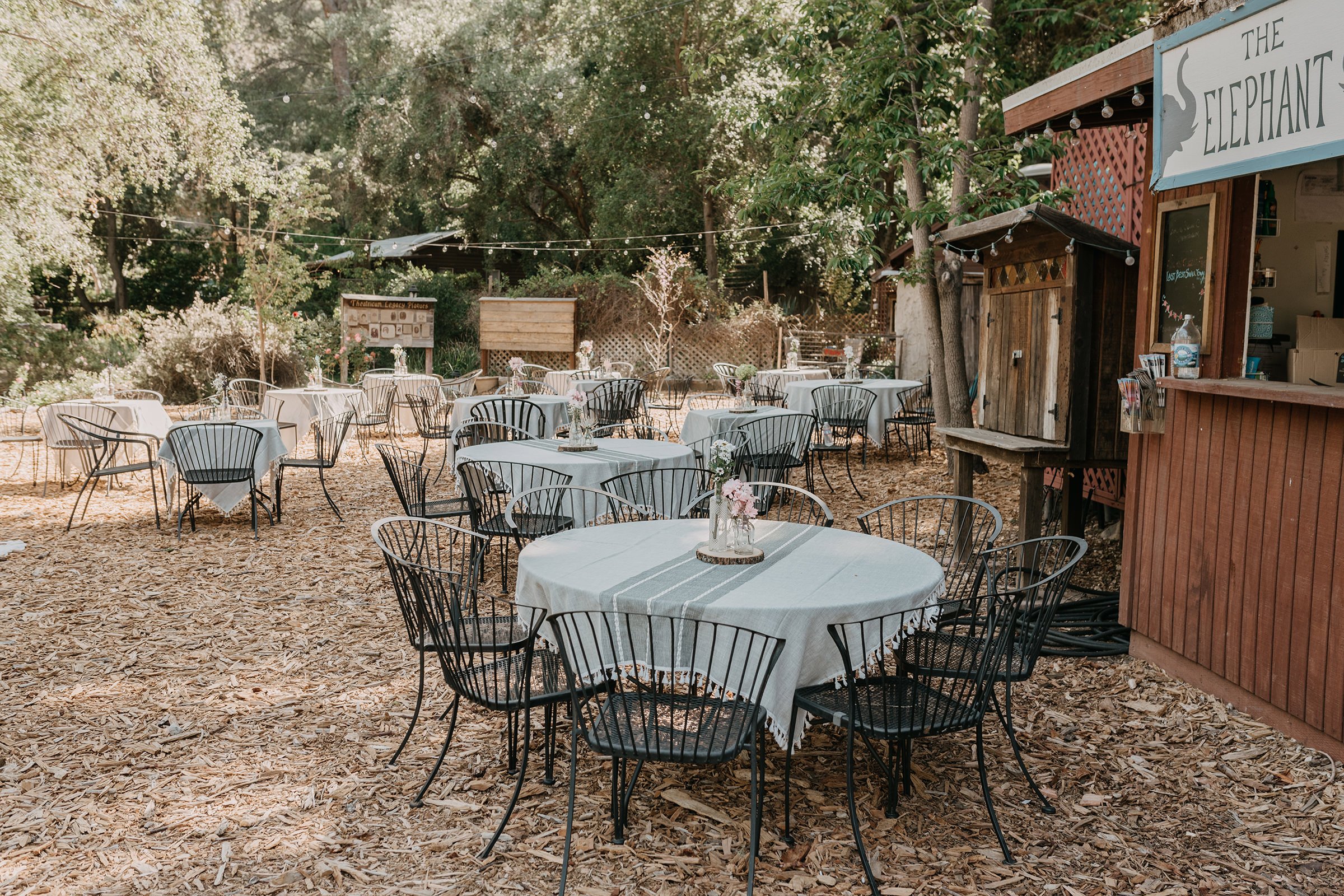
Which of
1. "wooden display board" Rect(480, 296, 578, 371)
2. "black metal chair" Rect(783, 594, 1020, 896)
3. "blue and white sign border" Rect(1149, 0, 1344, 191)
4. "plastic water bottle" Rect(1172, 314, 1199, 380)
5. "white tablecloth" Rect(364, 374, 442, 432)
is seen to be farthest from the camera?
"wooden display board" Rect(480, 296, 578, 371)

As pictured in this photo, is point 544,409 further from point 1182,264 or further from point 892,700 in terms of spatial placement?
point 892,700

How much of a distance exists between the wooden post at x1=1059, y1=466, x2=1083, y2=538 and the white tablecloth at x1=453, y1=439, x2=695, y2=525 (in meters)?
2.43

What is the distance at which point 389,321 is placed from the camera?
→ 15984 millimetres

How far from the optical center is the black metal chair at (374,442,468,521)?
18.1ft

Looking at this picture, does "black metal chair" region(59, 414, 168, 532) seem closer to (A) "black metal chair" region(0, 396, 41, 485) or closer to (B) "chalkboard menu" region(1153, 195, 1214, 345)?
(A) "black metal chair" region(0, 396, 41, 485)

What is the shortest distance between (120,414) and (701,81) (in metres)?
12.9

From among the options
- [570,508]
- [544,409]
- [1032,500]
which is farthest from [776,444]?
[1032,500]

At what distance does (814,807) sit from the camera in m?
3.06

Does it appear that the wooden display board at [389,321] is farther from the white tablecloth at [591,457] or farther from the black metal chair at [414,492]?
the white tablecloth at [591,457]

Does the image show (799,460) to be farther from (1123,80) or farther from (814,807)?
(814,807)

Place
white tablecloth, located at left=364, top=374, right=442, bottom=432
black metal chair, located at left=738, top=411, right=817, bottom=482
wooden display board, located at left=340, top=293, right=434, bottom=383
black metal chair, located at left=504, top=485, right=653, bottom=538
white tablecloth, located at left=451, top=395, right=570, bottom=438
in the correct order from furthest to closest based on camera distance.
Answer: wooden display board, located at left=340, top=293, right=434, bottom=383 → white tablecloth, located at left=364, top=374, right=442, bottom=432 → white tablecloth, located at left=451, top=395, right=570, bottom=438 → black metal chair, located at left=738, top=411, right=817, bottom=482 → black metal chair, located at left=504, top=485, right=653, bottom=538

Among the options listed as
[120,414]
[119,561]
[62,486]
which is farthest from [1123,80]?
[62,486]

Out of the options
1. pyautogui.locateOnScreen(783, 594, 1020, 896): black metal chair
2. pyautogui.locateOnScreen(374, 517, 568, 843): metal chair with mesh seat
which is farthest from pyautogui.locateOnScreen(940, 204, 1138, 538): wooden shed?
pyautogui.locateOnScreen(374, 517, 568, 843): metal chair with mesh seat

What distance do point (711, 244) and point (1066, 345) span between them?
15049 millimetres
